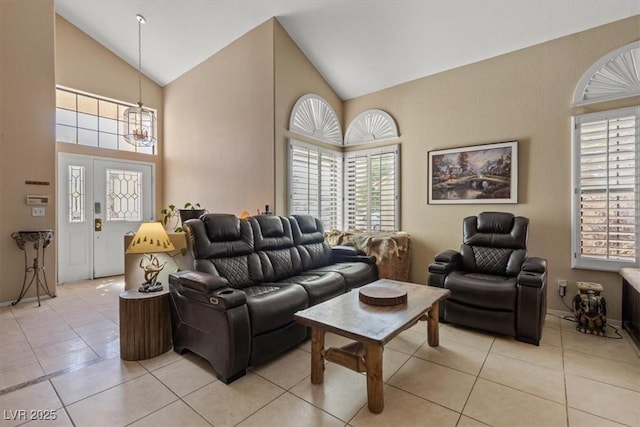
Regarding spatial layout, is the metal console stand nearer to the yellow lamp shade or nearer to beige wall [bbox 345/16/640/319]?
the yellow lamp shade

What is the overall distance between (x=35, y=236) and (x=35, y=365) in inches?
91.1

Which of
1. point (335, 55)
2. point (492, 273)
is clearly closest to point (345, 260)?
point (492, 273)

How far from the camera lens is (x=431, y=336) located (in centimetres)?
274

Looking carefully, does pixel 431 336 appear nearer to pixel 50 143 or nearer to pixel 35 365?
pixel 35 365

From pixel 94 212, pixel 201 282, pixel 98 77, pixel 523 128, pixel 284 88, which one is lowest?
pixel 201 282

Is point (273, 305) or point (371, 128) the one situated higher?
point (371, 128)

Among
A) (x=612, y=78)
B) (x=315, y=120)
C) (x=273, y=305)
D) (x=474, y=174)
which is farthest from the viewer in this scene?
(x=315, y=120)

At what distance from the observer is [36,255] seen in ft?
13.5

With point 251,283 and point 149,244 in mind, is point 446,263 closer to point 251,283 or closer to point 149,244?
point 251,283

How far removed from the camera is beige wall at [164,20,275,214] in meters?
4.37

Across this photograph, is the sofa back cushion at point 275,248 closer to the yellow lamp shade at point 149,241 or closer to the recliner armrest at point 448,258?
the yellow lamp shade at point 149,241

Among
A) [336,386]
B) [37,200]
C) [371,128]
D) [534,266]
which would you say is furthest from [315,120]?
[37,200]

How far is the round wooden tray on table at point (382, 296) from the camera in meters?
2.29

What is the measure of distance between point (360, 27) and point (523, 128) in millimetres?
2452
